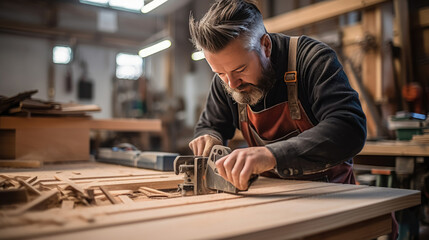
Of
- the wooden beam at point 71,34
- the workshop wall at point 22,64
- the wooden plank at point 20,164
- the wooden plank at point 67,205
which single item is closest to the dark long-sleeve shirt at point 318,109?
the wooden plank at point 67,205

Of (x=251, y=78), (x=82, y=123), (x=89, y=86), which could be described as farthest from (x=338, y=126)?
(x=89, y=86)

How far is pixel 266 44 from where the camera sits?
1.78 meters

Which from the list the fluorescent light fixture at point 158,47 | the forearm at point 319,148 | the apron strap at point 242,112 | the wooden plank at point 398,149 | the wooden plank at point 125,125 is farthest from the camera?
the fluorescent light fixture at point 158,47

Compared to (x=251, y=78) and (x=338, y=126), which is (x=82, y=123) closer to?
(x=251, y=78)

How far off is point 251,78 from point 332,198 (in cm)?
74

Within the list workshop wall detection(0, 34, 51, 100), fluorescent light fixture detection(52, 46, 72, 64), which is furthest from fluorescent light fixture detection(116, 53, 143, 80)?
workshop wall detection(0, 34, 51, 100)

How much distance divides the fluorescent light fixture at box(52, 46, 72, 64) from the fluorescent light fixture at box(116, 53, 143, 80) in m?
1.74

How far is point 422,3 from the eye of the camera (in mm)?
3963

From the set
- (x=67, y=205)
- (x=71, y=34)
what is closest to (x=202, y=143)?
(x=67, y=205)

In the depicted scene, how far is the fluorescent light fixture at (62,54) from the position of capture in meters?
11.2

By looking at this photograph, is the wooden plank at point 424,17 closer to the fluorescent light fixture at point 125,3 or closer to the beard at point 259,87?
the beard at point 259,87

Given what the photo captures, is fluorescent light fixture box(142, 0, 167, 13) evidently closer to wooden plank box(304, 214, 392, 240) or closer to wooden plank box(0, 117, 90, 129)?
wooden plank box(0, 117, 90, 129)

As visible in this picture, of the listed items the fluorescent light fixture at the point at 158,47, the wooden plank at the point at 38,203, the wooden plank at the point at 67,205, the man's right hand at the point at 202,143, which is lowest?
the wooden plank at the point at 67,205

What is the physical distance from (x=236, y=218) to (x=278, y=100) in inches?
40.7
